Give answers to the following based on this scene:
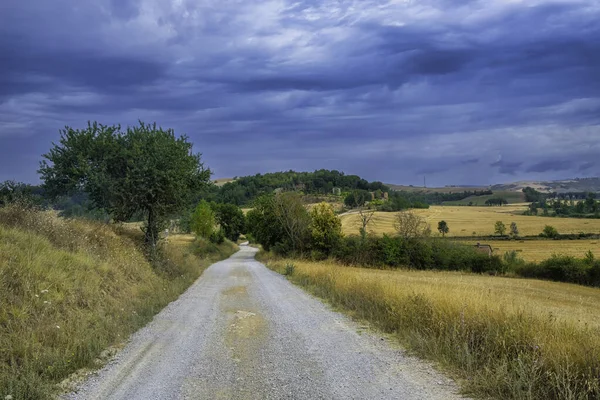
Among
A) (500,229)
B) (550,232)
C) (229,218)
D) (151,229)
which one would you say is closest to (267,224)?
(151,229)

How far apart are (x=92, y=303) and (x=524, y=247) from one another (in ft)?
284

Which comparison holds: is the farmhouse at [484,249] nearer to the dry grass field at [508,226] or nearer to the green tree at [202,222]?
the dry grass field at [508,226]

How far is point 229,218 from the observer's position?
11019cm

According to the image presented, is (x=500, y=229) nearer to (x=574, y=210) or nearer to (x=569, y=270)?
(x=569, y=270)

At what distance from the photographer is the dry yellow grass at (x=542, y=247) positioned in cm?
6930

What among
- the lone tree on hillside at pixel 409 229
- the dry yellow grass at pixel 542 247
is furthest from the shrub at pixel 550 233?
the lone tree on hillside at pixel 409 229

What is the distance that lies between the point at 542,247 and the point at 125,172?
79375 millimetres

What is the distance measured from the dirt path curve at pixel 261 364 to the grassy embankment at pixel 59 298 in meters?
0.56

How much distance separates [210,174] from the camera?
1087 inches

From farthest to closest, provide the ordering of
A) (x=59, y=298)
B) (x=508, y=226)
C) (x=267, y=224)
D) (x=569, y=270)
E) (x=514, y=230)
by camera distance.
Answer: (x=508, y=226), (x=514, y=230), (x=267, y=224), (x=569, y=270), (x=59, y=298)

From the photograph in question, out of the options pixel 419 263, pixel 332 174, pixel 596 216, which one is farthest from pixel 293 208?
pixel 332 174

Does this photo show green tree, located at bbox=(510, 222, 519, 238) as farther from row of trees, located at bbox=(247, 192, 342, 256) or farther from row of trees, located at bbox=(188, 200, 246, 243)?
row of trees, located at bbox=(247, 192, 342, 256)

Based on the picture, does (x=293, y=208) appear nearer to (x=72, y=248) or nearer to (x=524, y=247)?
(x=72, y=248)

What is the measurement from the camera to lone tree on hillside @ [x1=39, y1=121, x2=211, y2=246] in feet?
73.0
